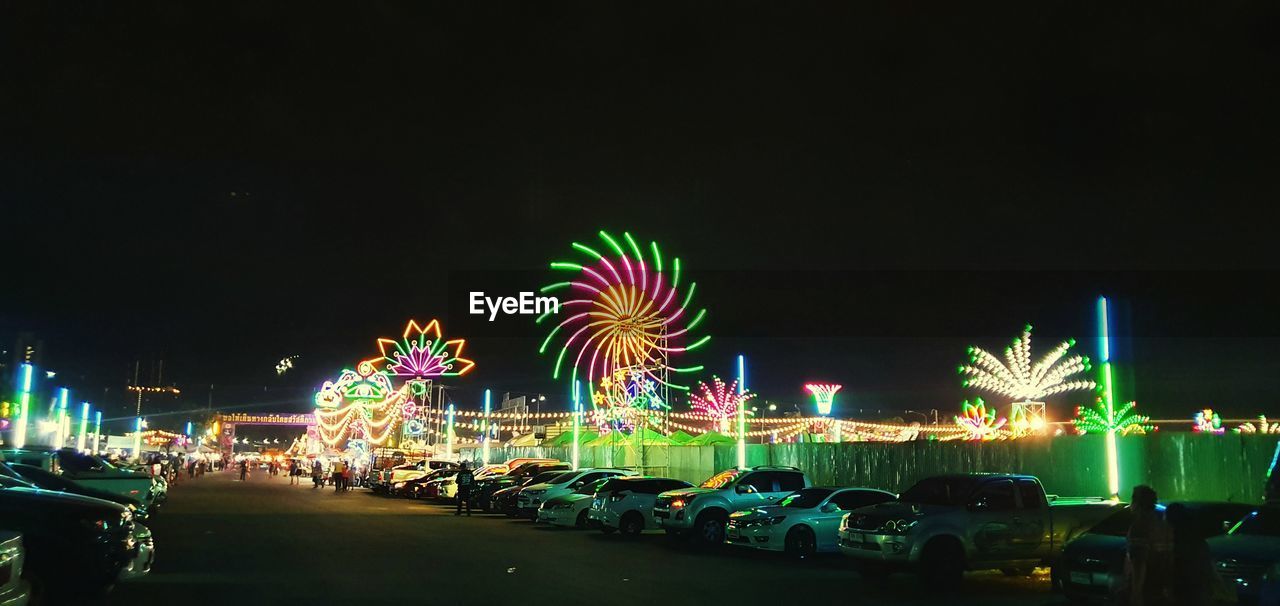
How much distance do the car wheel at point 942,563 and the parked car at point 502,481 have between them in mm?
19432

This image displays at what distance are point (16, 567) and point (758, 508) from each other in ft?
42.8

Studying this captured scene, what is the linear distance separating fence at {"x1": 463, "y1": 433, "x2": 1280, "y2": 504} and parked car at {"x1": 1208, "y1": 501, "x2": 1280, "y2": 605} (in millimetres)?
6822

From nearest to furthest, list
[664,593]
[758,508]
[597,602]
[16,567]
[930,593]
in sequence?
1. [16,567]
2. [597,602]
3. [664,593]
4. [930,593]
5. [758,508]

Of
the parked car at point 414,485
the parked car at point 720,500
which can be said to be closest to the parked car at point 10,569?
the parked car at point 720,500

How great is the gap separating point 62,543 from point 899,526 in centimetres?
1050

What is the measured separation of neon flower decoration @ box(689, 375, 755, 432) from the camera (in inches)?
2243

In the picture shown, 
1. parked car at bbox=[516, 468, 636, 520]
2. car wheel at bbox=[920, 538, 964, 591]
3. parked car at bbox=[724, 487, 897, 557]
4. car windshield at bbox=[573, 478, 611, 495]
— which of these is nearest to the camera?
car wheel at bbox=[920, 538, 964, 591]

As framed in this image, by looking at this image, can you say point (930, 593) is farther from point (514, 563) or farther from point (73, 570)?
point (73, 570)

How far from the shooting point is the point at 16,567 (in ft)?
26.4

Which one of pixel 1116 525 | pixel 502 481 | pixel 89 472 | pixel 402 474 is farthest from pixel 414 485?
pixel 1116 525

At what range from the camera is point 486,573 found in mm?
14555

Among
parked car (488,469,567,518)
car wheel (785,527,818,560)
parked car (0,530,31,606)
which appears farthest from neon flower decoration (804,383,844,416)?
parked car (0,530,31,606)

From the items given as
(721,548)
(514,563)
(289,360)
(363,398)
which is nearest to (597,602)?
(514,563)

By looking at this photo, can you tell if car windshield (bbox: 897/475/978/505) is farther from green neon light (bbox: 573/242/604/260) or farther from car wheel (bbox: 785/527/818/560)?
green neon light (bbox: 573/242/604/260)
